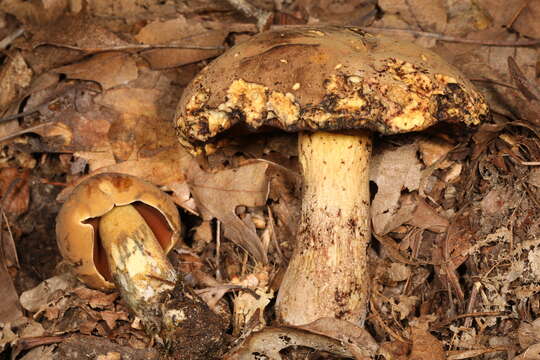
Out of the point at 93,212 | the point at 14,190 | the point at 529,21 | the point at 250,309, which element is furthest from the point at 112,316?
the point at 529,21

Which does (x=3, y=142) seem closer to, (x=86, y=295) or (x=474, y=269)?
(x=86, y=295)

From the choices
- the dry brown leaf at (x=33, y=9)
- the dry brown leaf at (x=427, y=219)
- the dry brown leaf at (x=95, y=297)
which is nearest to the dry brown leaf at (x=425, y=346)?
the dry brown leaf at (x=427, y=219)

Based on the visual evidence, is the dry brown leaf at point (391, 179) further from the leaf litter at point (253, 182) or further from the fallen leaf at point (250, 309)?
the fallen leaf at point (250, 309)

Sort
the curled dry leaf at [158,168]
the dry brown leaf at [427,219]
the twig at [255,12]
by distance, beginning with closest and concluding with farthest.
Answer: the dry brown leaf at [427,219]
the curled dry leaf at [158,168]
the twig at [255,12]

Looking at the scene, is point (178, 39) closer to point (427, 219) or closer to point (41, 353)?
point (427, 219)

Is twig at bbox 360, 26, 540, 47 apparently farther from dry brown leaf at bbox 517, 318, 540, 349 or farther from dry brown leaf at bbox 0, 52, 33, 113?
dry brown leaf at bbox 0, 52, 33, 113

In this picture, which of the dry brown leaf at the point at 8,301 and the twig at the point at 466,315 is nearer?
the twig at the point at 466,315

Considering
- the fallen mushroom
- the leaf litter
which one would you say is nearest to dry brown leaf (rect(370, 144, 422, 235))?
the leaf litter
